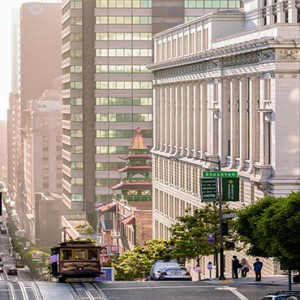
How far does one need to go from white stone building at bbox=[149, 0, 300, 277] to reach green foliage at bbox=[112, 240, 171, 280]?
16.1 feet

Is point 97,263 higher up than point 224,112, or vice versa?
point 224,112

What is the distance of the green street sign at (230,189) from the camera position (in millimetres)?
83312

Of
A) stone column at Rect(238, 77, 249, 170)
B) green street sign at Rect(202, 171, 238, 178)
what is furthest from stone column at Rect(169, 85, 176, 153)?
green street sign at Rect(202, 171, 238, 178)

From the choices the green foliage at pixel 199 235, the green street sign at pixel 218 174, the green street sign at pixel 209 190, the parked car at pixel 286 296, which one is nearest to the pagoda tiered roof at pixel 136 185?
the green foliage at pixel 199 235

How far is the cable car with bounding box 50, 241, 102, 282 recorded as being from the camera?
248ft

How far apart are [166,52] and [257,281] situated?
2875 inches

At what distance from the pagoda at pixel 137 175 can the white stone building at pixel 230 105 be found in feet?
58.8

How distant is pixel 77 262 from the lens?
75500 mm

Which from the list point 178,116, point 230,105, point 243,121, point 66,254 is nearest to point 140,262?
point 243,121

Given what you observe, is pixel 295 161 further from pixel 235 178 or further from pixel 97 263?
pixel 97 263

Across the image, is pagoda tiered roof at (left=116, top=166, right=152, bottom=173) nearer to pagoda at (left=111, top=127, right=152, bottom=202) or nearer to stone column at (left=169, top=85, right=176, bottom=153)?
pagoda at (left=111, top=127, right=152, bottom=202)

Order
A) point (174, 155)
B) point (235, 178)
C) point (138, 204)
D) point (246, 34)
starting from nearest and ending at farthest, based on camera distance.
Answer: point (235, 178) < point (246, 34) < point (174, 155) < point (138, 204)

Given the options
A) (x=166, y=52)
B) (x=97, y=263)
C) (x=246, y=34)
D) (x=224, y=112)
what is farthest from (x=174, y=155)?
(x=97, y=263)

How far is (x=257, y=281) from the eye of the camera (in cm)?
7750
